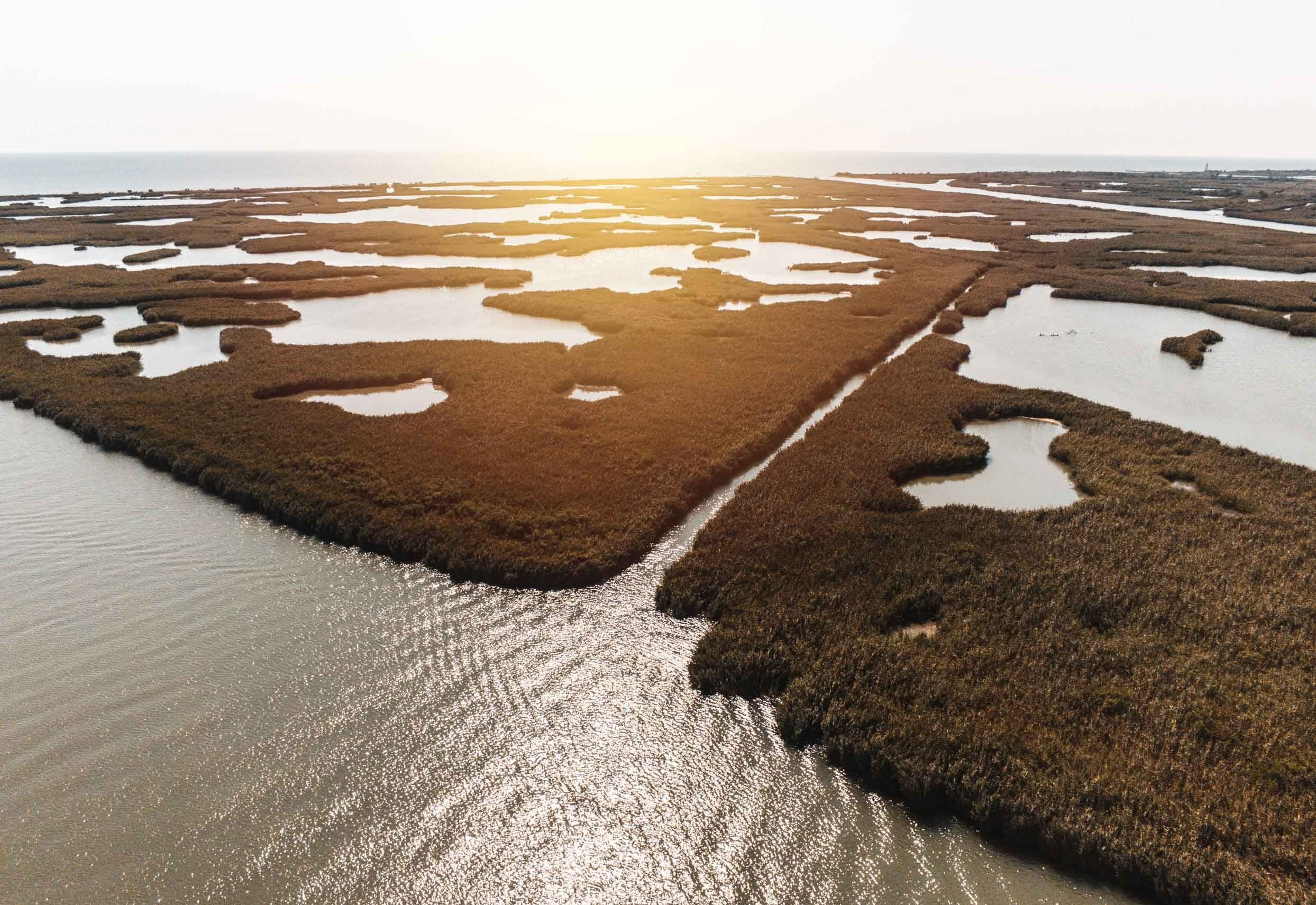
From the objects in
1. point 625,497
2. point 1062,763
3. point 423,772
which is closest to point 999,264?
point 625,497

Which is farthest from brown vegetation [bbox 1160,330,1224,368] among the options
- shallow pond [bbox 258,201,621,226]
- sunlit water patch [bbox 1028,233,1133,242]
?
shallow pond [bbox 258,201,621,226]

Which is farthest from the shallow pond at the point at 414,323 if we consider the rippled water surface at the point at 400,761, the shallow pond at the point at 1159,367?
the shallow pond at the point at 1159,367

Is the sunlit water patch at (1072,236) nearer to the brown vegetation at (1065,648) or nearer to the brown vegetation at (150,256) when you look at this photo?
the brown vegetation at (1065,648)

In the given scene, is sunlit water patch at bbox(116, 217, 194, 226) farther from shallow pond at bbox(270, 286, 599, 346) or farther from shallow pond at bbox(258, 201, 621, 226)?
shallow pond at bbox(270, 286, 599, 346)

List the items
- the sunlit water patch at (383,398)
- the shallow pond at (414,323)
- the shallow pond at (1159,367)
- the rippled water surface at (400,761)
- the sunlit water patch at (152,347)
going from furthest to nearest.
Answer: the shallow pond at (414,323) < the sunlit water patch at (152,347) < the sunlit water patch at (383,398) < the shallow pond at (1159,367) < the rippled water surface at (400,761)

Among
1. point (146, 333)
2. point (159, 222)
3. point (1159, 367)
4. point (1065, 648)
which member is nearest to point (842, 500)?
point (1065, 648)

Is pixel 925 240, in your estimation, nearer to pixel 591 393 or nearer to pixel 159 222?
pixel 591 393
